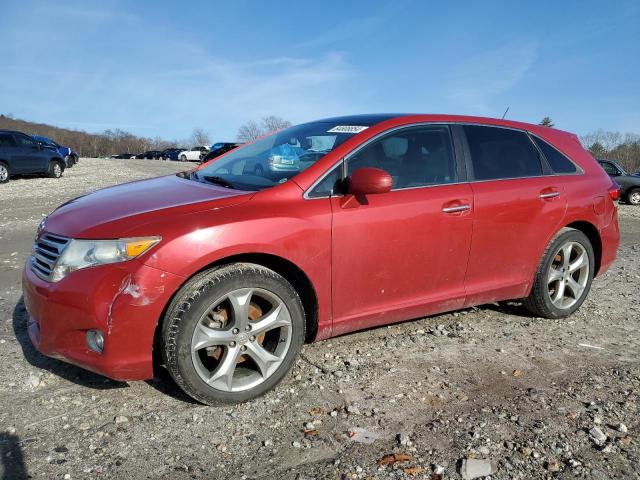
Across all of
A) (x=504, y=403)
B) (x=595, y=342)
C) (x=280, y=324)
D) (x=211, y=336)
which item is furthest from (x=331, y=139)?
(x=595, y=342)

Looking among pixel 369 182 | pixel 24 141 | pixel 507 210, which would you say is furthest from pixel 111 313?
pixel 24 141

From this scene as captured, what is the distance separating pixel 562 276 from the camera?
4.24 metres

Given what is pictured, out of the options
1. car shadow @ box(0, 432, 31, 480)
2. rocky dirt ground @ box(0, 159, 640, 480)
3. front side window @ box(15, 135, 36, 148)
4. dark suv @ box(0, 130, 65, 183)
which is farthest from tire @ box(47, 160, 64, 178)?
car shadow @ box(0, 432, 31, 480)

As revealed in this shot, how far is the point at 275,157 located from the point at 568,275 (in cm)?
271

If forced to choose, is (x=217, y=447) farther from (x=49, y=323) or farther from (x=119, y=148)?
(x=119, y=148)

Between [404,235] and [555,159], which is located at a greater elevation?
[555,159]

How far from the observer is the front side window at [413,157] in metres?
3.32

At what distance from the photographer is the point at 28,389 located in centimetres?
294

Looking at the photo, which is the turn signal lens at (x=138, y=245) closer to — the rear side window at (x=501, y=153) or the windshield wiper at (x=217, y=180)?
the windshield wiper at (x=217, y=180)

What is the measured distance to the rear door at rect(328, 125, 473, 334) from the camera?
310 cm

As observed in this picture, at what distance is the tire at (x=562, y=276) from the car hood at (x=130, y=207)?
2612 mm

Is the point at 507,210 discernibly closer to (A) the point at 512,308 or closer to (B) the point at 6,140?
(A) the point at 512,308

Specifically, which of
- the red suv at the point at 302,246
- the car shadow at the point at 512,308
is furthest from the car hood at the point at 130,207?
the car shadow at the point at 512,308

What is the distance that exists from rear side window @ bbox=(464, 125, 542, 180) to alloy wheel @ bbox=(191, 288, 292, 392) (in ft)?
6.14
